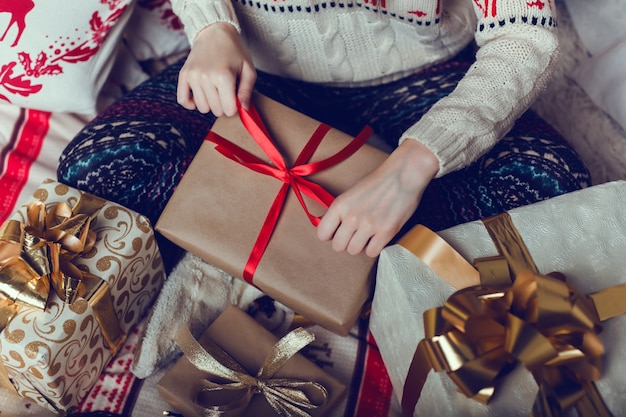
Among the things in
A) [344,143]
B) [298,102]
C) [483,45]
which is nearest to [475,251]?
[344,143]

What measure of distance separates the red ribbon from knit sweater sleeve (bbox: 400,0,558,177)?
106 mm

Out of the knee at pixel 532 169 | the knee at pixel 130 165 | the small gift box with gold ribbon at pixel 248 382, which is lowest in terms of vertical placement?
the small gift box with gold ribbon at pixel 248 382

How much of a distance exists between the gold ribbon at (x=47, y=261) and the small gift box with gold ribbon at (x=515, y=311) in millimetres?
375

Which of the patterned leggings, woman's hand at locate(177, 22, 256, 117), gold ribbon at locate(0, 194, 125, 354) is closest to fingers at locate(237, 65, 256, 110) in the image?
woman's hand at locate(177, 22, 256, 117)

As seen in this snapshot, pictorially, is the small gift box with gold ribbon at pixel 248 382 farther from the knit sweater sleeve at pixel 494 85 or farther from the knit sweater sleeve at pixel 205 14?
the knit sweater sleeve at pixel 205 14

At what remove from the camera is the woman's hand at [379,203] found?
2.19ft

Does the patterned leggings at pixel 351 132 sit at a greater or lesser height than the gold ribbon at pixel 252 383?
greater

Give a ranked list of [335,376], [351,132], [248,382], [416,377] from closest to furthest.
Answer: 1. [416,377]
2. [248,382]
3. [335,376]
4. [351,132]

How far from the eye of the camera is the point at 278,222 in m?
0.70

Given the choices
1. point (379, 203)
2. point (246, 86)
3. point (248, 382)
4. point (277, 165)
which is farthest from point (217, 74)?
point (248, 382)

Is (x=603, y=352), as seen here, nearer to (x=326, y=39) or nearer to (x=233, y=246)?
(x=233, y=246)

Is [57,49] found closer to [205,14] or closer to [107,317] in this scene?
[205,14]

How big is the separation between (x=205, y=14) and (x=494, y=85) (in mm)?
422

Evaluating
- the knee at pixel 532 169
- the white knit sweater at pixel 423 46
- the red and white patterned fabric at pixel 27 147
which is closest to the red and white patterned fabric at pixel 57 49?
the red and white patterned fabric at pixel 27 147
